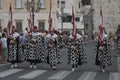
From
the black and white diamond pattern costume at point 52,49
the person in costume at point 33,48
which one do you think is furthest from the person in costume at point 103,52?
the person in costume at point 33,48

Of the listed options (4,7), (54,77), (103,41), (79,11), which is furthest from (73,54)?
(79,11)

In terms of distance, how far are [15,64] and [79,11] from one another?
6822 cm

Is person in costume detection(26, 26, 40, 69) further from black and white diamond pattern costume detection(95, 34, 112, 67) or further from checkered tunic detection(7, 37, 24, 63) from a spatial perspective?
black and white diamond pattern costume detection(95, 34, 112, 67)

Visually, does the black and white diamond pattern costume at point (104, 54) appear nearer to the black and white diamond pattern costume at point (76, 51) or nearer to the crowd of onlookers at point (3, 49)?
the black and white diamond pattern costume at point (76, 51)

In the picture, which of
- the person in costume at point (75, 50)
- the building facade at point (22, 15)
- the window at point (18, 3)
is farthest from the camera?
the window at point (18, 3)

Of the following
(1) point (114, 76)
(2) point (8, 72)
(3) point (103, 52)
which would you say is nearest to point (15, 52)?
(2) point (8, 72)

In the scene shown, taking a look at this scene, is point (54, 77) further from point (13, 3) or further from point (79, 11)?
point (79, 11)

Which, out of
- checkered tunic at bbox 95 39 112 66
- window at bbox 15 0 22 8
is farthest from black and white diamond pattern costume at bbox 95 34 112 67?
window at bbox 15 0 22 8

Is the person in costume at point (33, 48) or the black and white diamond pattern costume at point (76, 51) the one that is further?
the person in costume at point (33, 48)

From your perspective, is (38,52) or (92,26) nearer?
(38,52)

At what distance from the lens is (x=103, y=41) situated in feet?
68.8

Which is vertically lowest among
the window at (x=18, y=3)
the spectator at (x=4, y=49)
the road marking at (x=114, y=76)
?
the road marking at (x=114, y=76)

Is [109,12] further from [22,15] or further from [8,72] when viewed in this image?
[8,72]

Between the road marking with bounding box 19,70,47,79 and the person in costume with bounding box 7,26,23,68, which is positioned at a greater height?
the person in costume with bounding box 7,26,23,68
